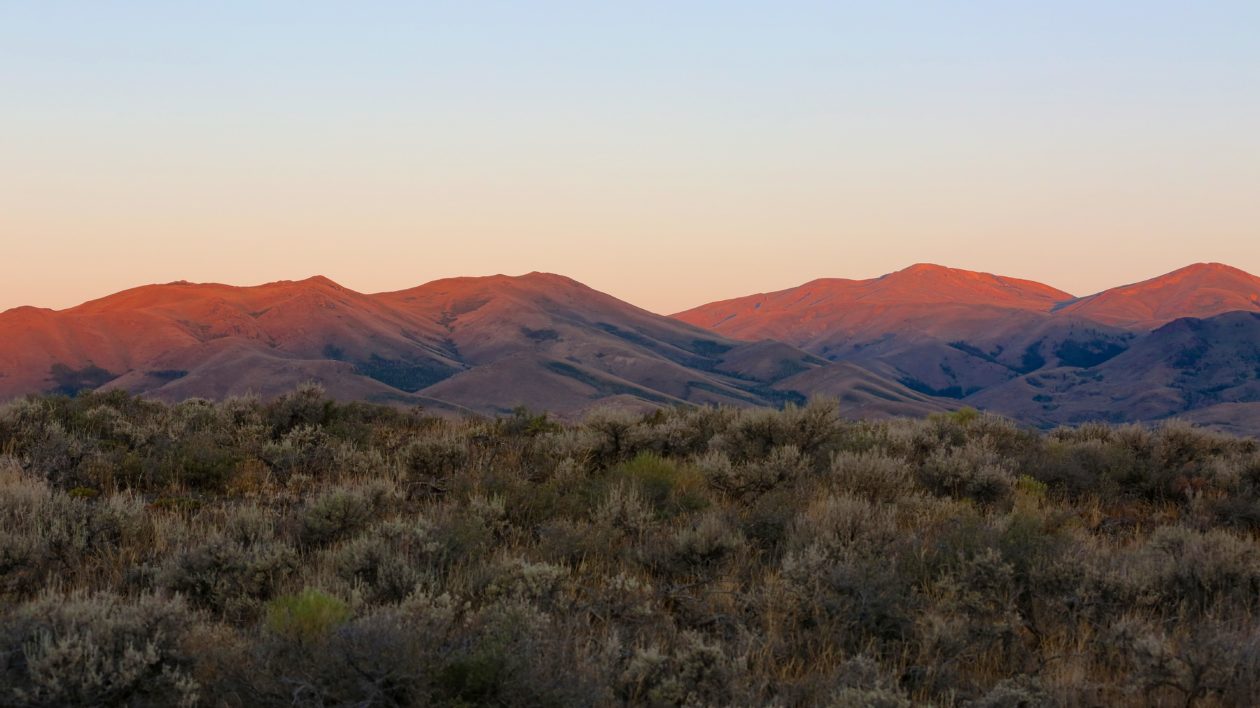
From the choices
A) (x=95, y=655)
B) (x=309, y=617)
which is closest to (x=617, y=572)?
(x=309, y=617)

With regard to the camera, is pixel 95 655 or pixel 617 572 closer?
pixel 95 655

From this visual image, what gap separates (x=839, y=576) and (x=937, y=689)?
111 cm

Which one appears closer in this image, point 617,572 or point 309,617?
point 309,617

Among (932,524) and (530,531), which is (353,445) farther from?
(932,524)

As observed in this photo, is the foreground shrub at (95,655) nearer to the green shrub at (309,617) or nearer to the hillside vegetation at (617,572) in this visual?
the hillside vegetation at (617,572)

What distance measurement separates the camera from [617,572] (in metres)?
6.90

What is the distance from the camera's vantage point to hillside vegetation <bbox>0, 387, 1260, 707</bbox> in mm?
4430

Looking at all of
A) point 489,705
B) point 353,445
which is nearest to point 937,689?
point 489,705

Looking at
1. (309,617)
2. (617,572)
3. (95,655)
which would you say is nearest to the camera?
Result: (95,655)

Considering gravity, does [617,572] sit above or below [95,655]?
below

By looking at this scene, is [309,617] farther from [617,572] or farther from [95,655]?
[617,572]

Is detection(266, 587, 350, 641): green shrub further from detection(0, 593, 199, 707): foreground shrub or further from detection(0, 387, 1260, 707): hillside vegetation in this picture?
detection(0, 593, 199, 707): foreground shrub

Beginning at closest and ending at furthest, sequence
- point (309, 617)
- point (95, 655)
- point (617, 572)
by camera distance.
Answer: point (95, 655) → point (309, 617) → point (617, 572)

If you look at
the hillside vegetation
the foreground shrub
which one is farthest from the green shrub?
the foreground shrub
